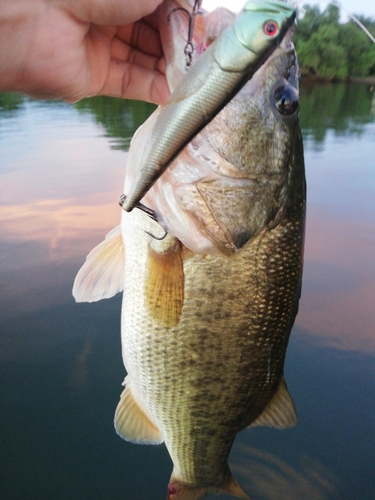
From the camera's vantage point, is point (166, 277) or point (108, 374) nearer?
point (166, 277)

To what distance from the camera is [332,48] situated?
147 feet

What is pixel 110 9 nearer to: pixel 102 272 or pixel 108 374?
pixel 102 272

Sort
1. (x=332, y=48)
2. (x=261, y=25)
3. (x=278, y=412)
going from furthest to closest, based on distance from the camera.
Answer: (x=332, y=48), (x=278, y=412), (x=261, y=25)

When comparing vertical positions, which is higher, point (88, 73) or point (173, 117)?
point (88, 73)

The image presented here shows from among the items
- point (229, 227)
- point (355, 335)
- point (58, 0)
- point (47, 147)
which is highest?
point (58, 0)

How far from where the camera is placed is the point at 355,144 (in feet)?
35.2

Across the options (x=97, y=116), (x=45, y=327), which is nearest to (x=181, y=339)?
(x=45, y=327)

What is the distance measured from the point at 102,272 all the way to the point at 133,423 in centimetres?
64

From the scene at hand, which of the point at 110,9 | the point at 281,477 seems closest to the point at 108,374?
the point at 281,477

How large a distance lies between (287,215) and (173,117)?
62 centimetres

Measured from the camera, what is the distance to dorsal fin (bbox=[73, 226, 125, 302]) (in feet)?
5.06

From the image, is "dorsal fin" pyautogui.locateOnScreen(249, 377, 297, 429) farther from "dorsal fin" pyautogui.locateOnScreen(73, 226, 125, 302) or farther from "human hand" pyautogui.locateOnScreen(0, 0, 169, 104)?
"human hand" pyautogui.locateOnScreen(0, 0, 169, 104)

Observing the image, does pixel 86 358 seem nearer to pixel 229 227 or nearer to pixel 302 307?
pixel 302 307

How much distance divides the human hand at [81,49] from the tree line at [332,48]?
47126mm
